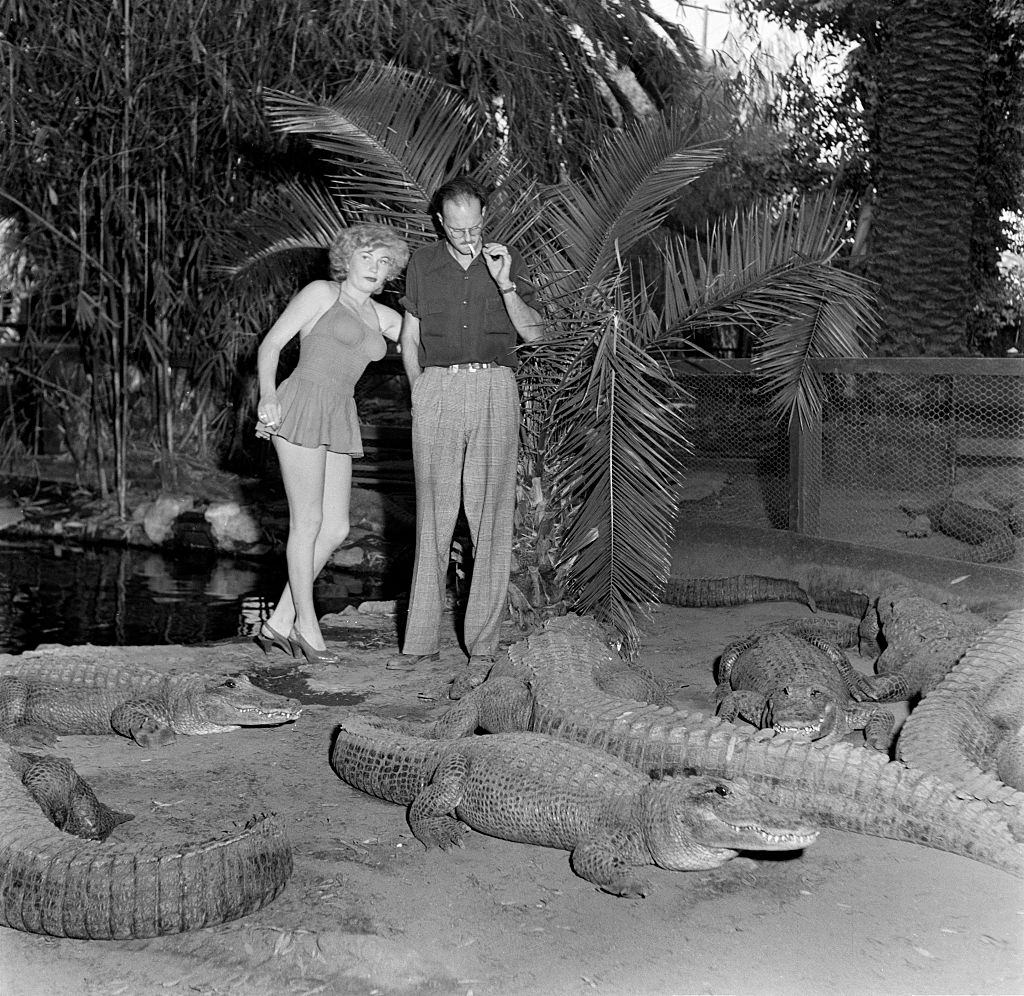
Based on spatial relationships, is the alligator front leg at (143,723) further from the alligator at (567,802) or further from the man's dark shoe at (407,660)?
the man's dark shoe at (407,660)

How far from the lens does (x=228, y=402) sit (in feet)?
→ 33.9

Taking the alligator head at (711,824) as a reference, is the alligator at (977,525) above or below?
above

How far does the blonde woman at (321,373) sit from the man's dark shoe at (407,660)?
430 millimetres

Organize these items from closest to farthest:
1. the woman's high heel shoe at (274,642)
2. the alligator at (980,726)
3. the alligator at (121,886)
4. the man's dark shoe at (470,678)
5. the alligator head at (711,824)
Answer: the alligator at (121,886) → the alligator head at (711,824) → the alligator at (980,726) → the man's dark shoe at (470,678) → the woman's high heel shoe at (274,642)

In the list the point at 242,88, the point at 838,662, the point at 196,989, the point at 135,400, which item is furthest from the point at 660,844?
the point at 135,400

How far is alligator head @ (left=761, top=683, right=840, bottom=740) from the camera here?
3.70 meters

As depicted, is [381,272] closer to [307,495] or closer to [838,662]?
[307,495]

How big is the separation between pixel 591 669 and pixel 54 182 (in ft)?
24.5

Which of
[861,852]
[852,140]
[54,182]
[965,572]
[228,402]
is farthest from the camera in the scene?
[852,140]

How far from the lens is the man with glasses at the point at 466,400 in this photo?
4.21m

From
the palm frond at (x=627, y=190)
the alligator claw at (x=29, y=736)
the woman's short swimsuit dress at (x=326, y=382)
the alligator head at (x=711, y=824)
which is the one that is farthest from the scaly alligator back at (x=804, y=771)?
the palm frond at (x=627, y=190)

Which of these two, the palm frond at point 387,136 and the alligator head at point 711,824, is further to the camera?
the palm frond at point 387,136

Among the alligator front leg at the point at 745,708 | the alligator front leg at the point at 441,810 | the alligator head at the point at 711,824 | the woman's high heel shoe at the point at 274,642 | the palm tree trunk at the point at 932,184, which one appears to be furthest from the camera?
the palm tree trunk at the point at 932,184

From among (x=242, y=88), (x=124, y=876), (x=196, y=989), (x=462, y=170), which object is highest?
(x=242, y=88)
